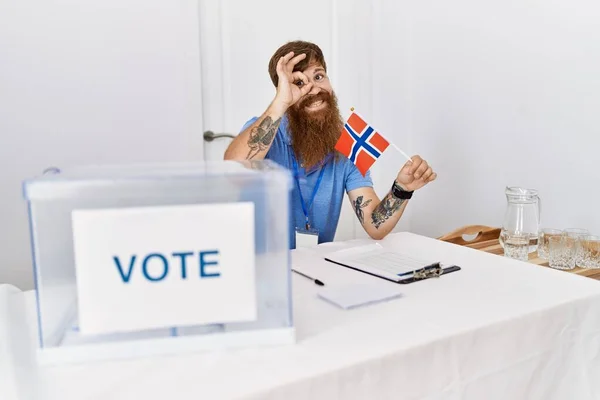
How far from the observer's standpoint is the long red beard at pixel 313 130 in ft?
6.23

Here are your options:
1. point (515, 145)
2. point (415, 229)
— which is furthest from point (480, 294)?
point (415, 229)

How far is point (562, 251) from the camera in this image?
58.9 inches

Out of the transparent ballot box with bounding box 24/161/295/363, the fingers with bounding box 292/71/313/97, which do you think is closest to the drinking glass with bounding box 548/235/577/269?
the fingers with bounding box 292/71/313/97

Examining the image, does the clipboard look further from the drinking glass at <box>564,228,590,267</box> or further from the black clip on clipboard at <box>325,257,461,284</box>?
the drinking glass at <box>564,228,590,267</box>

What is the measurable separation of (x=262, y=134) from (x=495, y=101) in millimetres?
1124

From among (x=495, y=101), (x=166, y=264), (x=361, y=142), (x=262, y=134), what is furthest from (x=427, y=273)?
(x=495, y=101)

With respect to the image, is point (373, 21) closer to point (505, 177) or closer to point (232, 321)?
point (505, 177)

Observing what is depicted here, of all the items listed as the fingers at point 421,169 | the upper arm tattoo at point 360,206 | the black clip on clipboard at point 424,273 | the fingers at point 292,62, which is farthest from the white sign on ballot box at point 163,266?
the fingers at point 292,62

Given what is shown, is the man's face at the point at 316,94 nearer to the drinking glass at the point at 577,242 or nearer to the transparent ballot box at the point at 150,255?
the drinking glass at the point at 577,242

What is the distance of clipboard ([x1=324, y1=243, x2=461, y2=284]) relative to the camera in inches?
44.4

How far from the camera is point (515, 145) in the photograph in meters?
2.25

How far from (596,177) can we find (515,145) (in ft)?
1.21

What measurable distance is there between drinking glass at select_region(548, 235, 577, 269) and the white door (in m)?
1.47

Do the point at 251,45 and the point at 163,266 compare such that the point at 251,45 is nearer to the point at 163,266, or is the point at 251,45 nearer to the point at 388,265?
the point at 388,265
